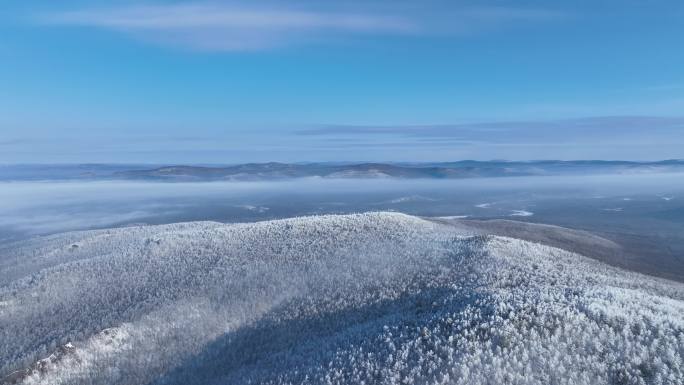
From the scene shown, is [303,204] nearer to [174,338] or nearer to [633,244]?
[633,244]

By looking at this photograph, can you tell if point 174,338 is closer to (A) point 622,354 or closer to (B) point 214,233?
(A) point 622,354

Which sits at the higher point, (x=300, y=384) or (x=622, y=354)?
(x=622, y=354)

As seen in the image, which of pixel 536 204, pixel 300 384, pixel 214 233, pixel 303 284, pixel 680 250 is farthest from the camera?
pixel 536 204

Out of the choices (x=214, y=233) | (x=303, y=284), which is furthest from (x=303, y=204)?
(x=303, y=284)

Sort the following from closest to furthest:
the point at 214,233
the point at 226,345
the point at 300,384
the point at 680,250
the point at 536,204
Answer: the point at 300,384
the point at 226,345
the point at 214,233
the point at 680,250
the point at 536,204

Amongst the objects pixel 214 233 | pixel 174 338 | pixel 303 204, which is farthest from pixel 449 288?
pixel 303 204

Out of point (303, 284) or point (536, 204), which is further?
point (536, 204)
